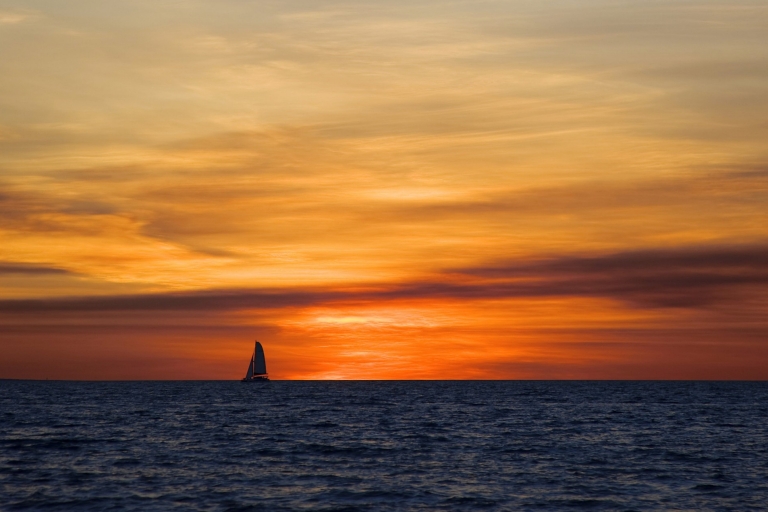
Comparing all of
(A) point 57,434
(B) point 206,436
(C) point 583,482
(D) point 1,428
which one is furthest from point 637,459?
(D) point 1,428

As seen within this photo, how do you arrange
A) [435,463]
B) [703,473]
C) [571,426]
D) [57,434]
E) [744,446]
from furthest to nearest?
[571,426], [57,434], [744,446], [435,463], [703,473]

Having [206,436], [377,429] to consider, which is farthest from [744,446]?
[206,436]

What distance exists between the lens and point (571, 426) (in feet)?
282

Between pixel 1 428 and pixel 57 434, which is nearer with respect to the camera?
pixel 57 434

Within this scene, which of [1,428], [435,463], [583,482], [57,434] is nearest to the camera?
[583,482]

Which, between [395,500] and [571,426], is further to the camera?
[571,426]

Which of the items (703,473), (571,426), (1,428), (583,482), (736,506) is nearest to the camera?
(736,506)

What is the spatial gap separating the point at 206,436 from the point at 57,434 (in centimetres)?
1260

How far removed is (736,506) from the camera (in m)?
39.6

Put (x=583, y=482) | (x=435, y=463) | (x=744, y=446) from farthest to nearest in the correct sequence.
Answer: (x=744, y=446), (x=435, y=463), (x=583, y=482)

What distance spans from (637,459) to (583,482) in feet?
40.4

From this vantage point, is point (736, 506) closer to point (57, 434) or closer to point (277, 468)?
point (277, 468)

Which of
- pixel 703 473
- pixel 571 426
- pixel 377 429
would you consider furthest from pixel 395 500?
pixel 571 426

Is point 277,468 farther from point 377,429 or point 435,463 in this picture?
point 377,429
